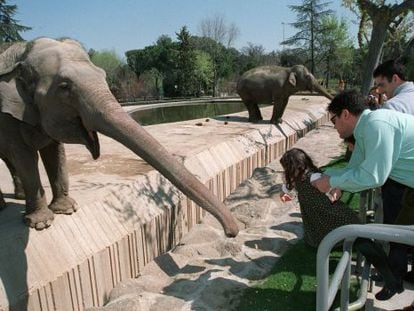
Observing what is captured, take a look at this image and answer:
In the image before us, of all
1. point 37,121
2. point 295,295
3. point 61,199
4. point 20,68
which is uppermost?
point 20,68

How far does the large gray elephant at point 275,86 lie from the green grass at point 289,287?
6.98 m

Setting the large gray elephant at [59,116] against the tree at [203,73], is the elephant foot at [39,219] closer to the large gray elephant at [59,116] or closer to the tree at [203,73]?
the large gray elephant at [59,116]

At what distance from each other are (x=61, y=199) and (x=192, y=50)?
125 feet

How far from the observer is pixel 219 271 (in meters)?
4.39

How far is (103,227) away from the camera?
436 cm

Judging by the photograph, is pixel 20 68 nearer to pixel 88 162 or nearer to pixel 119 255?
pixel 119 255

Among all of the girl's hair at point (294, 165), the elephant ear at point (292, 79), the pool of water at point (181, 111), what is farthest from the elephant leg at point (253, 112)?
the girl's hair at point (294, 165)

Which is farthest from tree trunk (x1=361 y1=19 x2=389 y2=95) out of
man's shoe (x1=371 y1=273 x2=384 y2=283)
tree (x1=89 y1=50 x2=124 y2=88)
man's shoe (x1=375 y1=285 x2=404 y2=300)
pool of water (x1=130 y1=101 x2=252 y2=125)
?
tree (x1=89 y1=50 x2=124 y2=88)

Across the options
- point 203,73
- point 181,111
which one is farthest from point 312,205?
point 203,73

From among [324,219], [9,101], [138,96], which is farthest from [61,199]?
[138,96]

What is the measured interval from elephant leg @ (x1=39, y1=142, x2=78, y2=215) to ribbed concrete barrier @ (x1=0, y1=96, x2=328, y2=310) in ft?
0.41

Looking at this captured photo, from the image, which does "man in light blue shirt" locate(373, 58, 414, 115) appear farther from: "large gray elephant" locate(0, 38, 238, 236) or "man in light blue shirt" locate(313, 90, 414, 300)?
"large gray elephant" locate(0, 38, 238, 236)

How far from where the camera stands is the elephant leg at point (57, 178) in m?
4.12

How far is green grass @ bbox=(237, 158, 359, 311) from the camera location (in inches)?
147
